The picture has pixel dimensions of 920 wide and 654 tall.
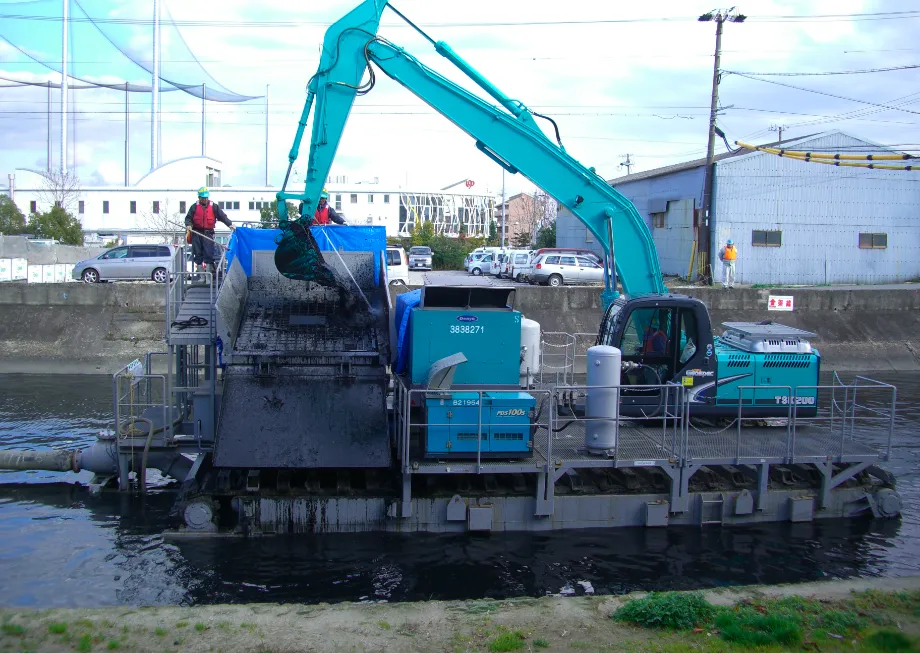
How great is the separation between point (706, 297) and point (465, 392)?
19.9 metres

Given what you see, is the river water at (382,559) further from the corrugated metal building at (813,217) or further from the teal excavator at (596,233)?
the corrugated metal building at (813,217)

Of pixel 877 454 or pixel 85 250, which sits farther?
pixel 85 250

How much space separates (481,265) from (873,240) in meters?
20.9

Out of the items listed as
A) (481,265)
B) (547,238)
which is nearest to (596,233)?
(481,265)

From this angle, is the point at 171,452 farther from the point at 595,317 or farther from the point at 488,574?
the point at 595,317

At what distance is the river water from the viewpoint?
358 inches

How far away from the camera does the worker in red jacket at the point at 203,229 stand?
1331 cm

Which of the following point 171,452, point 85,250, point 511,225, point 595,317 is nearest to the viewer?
point 171,452

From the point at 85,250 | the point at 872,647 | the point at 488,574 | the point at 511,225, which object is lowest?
the point at 488,574

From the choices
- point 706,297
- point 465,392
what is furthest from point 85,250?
point 465,392

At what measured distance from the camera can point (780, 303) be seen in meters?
27.2

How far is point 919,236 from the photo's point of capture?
3631cm

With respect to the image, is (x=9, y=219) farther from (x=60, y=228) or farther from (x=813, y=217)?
(x=813, y=217)

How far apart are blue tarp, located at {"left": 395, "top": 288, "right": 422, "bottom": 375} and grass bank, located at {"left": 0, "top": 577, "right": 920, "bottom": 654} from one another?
4.11 metres
